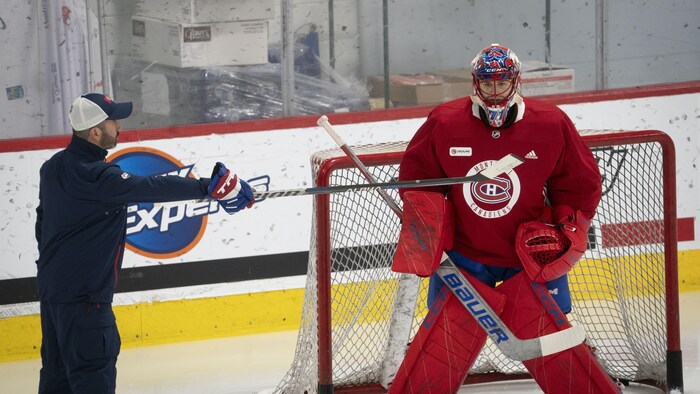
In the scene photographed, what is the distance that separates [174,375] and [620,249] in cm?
193

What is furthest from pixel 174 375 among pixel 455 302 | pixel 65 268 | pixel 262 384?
pixel 455 302

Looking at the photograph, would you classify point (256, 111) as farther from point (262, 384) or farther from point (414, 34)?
point (262, 384)

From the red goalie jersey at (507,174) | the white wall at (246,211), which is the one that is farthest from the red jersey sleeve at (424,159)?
the white wall at (246,211)

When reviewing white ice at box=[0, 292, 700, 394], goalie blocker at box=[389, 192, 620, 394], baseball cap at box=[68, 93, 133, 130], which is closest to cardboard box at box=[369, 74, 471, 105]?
white ice at box=[0, 292, 700, 394]

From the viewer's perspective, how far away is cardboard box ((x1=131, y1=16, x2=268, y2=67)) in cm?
534

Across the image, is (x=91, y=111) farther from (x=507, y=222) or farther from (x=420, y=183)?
(x=507, y=222)

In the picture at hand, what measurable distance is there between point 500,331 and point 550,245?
30cm

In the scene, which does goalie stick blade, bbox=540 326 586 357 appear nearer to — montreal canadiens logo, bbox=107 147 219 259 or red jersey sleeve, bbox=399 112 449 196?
red jersey sleeve, bbox=399 112 449 196

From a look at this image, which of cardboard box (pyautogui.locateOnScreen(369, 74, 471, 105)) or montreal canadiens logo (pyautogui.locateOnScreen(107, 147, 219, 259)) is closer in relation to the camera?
montreal canadiens logo (pyautogui.locateOnScreen(107, 147, 219, 259))

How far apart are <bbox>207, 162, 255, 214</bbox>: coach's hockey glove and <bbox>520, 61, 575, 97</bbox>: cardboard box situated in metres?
2.57

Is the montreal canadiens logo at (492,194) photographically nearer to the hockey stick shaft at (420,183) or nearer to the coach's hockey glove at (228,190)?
the hockey stick shaft at (420,183)

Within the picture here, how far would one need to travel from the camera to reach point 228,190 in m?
3.56

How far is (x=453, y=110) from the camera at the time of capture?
3.52m

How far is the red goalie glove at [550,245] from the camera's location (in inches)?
133
